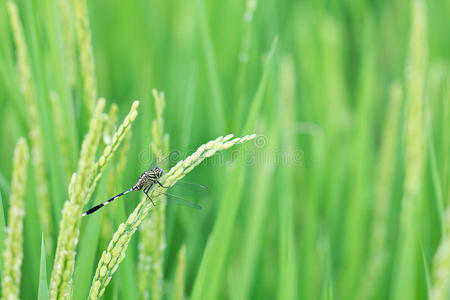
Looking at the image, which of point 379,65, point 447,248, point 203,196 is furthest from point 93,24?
point 447,248

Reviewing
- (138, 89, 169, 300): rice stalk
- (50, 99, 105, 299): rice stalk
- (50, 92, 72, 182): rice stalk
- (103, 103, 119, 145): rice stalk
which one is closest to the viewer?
(50, 99, 105, 299): rice stalk

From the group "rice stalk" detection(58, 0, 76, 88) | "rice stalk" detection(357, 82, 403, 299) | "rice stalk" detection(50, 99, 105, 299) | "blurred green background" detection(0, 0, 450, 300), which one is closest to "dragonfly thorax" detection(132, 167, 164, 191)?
"blurred green background" detection(0, 0, 450, 300)

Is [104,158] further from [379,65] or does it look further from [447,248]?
[379,65]

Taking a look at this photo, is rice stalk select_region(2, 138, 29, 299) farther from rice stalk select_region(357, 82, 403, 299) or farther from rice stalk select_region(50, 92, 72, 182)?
rice stalk select_region(357, 82, 403, 299)

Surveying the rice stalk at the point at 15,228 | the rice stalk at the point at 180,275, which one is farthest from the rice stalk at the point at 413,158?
the rice stalk at the point at 15,228

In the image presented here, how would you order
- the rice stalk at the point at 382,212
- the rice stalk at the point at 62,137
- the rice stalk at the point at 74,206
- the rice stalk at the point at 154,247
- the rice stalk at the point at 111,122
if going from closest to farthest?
the rice stalk at the point at 74,206 < the rice stalk at the point at 154,247 < the rice stalk at the point at 111,122 < the rice stalk at the point at 62,137 < the rice stalk at the point at 382,212

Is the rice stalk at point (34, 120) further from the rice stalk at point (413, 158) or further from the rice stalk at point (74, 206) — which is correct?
the rice stalk at point (413, 158)
